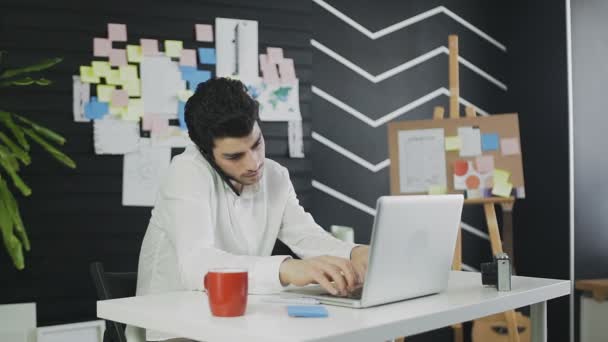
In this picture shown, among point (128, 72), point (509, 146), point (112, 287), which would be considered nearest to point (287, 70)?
point (128, 72)

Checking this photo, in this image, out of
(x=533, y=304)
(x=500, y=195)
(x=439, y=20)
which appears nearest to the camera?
(x=533, y=304)

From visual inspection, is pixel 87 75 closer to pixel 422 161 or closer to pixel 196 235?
pixel 196 235

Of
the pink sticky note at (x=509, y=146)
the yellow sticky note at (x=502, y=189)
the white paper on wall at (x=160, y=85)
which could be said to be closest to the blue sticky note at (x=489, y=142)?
the pink sticky note at (x=509, y=146)

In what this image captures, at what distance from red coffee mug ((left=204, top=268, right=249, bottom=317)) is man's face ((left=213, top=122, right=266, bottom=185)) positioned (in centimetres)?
62

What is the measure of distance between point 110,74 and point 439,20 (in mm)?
2064

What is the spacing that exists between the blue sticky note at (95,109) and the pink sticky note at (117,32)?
274 mm

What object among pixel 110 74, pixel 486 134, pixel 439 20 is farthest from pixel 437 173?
pixel 110 74

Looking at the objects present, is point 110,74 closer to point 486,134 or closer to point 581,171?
point 486,134

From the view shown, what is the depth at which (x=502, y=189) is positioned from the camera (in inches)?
146

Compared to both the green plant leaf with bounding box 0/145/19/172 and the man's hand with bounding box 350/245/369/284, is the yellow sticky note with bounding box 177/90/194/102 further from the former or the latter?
the man's hand with bounding box 350/245/369/284

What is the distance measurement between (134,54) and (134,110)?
9.7 inches

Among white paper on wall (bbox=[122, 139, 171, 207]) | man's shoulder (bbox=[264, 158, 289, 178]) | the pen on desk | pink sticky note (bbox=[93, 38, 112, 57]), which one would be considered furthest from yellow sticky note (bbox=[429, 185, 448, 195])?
the pen on desk

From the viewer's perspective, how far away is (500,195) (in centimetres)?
370

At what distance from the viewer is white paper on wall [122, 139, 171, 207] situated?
3201 millimetres
